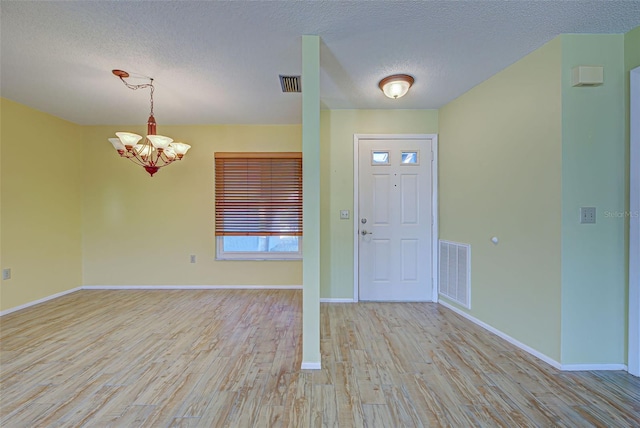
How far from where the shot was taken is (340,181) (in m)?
3.51

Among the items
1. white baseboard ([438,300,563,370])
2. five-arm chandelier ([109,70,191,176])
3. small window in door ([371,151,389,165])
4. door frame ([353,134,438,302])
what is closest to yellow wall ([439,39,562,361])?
white baseboard ([438,300,563,370])

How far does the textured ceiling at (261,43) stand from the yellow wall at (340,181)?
0.39 metres

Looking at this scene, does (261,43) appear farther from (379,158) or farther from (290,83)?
(379,158)

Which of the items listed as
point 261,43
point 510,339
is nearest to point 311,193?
point 261,43

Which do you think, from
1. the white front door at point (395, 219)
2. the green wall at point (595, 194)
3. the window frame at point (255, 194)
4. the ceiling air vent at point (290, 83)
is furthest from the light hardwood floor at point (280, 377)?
the ceiling air vent at point (290, 83)

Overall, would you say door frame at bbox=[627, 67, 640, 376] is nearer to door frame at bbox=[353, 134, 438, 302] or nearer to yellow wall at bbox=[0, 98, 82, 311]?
door frame at bbox=[353, 134, 438, 302]

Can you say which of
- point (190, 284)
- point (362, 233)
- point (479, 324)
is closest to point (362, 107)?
point (362, 233)

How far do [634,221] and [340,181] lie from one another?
2.61 metres

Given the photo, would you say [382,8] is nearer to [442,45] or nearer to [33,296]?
[442,45]

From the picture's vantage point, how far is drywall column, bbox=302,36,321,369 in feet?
6.63

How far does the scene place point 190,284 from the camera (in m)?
4.10

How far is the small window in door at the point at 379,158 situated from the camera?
3.53 metres

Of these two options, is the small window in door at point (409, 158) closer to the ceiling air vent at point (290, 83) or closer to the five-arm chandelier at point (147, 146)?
the ceiling air vent at point (290, 83)

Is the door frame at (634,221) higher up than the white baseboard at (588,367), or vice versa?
the door frame at (634,221)
